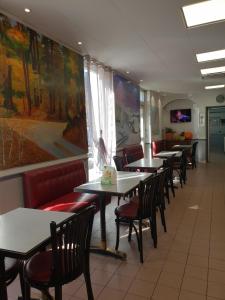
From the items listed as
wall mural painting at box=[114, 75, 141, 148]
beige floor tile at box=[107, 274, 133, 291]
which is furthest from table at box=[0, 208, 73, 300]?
wall mural painting at box=[114, 75, 141, 148]

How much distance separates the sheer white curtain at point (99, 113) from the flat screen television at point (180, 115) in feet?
19.6

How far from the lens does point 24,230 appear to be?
1.74 metres

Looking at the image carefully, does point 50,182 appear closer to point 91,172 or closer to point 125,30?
point 91,172

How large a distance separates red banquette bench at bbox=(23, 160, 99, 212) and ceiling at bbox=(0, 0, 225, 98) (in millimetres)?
2032

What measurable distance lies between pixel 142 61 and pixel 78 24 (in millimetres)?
2215

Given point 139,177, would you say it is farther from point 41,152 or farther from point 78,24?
point 78,24

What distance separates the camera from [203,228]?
3557 mm

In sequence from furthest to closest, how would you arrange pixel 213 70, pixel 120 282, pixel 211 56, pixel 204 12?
pixel 213 70 < pixel 211 56 < pixel 204 12 < pixel 120 282

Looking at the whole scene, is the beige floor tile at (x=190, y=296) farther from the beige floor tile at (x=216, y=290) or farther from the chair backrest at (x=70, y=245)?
the chair backrest at (x=70, y=245)

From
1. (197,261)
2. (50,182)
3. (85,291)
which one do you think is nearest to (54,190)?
(50,182)

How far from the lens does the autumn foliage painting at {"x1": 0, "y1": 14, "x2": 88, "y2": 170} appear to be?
3.02 metres

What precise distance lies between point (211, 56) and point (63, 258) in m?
4.91

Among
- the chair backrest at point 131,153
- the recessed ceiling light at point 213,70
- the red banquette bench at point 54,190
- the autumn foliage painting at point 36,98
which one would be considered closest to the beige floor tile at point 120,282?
the red banquette bench at point 54,190

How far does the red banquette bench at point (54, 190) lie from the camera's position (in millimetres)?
3195
